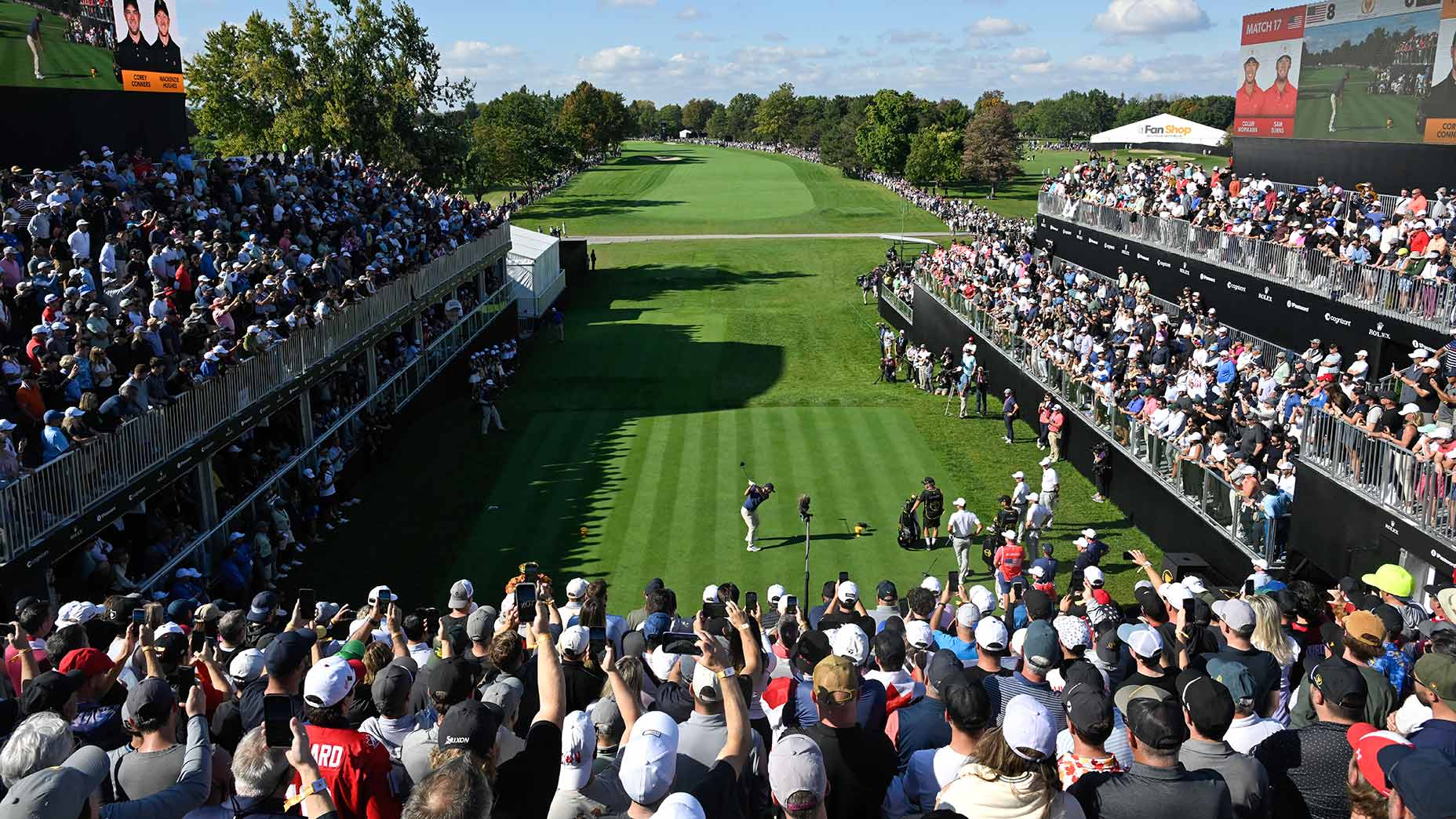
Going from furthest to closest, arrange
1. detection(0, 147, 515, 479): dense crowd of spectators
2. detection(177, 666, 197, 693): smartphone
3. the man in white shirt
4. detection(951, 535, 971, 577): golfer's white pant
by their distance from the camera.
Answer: detection(951, 535, 971, 577): golfer's white pant < the man in white shirt < detection(0, 147, 515, 479): dense crowd of spectators < detection(177, 666, 197, 693): smartphone

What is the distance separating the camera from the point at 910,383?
32156mm

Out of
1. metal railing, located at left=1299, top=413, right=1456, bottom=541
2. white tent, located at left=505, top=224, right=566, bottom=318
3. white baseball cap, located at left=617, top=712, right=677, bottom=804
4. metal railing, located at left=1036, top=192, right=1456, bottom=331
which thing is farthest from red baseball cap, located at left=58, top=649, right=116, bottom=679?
white tent, located at left=505, top=224, right=566, bottom=318

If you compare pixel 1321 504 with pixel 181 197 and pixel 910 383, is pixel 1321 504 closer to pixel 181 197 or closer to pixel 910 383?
pixel 910 383

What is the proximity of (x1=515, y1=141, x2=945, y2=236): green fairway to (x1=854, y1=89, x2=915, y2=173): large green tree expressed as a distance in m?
2.69

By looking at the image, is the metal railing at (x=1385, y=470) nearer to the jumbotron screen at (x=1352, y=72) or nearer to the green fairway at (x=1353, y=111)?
the jumbotron screen at (x=1352, y=72)

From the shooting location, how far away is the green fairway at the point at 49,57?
77.4 ft

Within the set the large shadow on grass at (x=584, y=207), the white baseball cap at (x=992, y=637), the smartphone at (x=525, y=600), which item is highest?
the white baseball cap at (x=992, y=637)

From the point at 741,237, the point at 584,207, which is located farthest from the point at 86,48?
the point at 584,207

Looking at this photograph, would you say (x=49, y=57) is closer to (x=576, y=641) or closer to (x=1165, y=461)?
(x=576, y=641)

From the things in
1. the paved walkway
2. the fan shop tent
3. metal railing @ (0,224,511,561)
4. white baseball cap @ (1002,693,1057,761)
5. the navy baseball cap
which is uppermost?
the fan shop tent

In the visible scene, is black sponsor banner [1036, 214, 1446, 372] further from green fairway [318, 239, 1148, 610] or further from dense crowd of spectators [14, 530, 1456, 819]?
dense crowd of spectators [14, 530, 1456, 819]

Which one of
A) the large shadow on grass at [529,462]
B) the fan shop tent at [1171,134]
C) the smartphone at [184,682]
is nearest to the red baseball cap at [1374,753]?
the smartphone at [184,682]

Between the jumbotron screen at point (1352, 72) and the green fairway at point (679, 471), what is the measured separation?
1166cm

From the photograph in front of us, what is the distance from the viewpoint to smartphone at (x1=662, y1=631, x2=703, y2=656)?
315 inches
